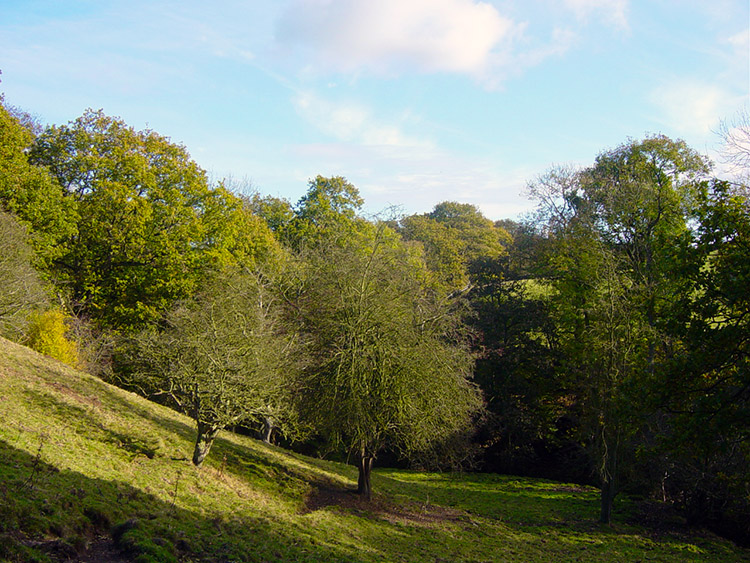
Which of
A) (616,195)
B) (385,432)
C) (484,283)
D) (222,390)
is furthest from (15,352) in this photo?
(484,283)

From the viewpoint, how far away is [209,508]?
11719 millimetres

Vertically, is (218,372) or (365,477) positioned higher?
(218,372)

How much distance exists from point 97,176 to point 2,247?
29.6ft

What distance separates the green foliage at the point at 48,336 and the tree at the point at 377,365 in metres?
12.5

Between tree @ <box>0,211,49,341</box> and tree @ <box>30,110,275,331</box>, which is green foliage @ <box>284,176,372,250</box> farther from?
tree @ <box>0,211,49,341</box>

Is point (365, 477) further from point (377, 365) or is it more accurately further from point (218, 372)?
point (218, 372)

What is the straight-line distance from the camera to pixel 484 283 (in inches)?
1567

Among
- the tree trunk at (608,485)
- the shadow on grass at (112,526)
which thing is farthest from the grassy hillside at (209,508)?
A: the tree trunk at (608,485)

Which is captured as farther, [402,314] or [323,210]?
[323,210]

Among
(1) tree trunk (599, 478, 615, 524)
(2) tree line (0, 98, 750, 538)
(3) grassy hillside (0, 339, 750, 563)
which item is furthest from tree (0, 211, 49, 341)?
(1) tree trunk (599, 478, 615, 524)

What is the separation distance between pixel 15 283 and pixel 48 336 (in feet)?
10.1

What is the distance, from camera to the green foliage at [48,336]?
72.6 ft

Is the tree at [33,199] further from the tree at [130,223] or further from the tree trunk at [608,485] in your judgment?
the tree trunk at [608,485]

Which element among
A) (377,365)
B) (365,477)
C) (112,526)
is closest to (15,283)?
(377,365)
